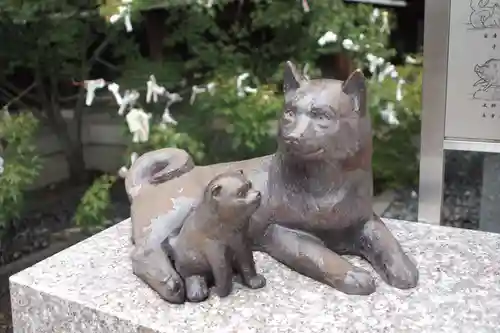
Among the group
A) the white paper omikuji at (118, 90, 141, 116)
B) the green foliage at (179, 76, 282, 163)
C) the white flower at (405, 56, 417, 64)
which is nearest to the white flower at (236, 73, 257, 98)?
the green foliage at (179, 76, 282, 163)

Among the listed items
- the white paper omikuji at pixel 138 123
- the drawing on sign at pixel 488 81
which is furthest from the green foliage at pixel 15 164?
the drawing on sign at pixel 488 81

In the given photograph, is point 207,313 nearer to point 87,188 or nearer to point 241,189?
point 241,189

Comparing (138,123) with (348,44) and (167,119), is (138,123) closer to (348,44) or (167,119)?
(167,119)

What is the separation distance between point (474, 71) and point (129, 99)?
944 millimetres

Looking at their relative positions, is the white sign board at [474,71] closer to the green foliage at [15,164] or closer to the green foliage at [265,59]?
the green foliage at [265,59]

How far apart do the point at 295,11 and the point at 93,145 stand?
817mm

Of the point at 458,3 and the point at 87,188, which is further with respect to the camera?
the point at 87,188

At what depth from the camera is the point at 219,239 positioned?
986 millimetres

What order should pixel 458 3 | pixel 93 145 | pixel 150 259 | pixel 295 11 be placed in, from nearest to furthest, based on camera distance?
1. pixel 150 259
2. pixel 458 3
3. pixel 295 11
4. pixel 93 145

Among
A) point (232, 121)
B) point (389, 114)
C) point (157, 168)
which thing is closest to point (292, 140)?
point (157, 168)

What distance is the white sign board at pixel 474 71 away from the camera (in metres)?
1.52

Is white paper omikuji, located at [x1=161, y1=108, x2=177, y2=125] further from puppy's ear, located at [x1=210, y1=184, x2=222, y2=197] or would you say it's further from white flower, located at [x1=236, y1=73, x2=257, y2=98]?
puppy's ear, located at [x1=210, y1=184, x2=222, y2=197]

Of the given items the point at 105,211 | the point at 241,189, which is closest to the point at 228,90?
the point at 105,211

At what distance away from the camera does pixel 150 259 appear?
3.46ft
